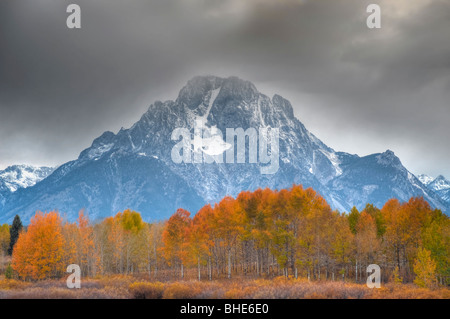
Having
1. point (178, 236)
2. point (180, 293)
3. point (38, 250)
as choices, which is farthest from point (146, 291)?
point (38, 250)

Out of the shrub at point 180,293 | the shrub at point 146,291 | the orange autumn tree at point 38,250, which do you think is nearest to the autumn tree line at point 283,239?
the orange autumn tree at point 38,250

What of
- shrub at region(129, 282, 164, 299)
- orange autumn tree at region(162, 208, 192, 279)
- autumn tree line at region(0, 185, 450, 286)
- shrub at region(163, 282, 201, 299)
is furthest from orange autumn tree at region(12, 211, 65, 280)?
shrub at region(163, 282, 201, 299)

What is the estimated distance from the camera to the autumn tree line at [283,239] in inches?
1905

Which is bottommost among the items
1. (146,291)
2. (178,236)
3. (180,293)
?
(146,291)

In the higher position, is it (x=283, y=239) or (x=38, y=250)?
(x=283, y=239)

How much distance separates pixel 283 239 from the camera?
4750 centimetres

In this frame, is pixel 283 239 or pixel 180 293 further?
pixel 283 239

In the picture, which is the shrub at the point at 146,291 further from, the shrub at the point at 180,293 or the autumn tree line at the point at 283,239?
the autumn tree line at the point at 283,239

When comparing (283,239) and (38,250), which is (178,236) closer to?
(283,239)

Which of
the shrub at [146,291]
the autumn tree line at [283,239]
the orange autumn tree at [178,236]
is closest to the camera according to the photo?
the shrub at [146,291]

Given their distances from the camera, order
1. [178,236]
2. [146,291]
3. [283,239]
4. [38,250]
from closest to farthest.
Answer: [146,291] < [283,239] < [38,250] < [178,236]

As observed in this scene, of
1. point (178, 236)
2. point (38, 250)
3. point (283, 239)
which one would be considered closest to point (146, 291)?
point (283, 239)

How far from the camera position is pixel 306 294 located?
1120 inches

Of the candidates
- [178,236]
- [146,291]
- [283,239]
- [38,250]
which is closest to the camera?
[146,291]
